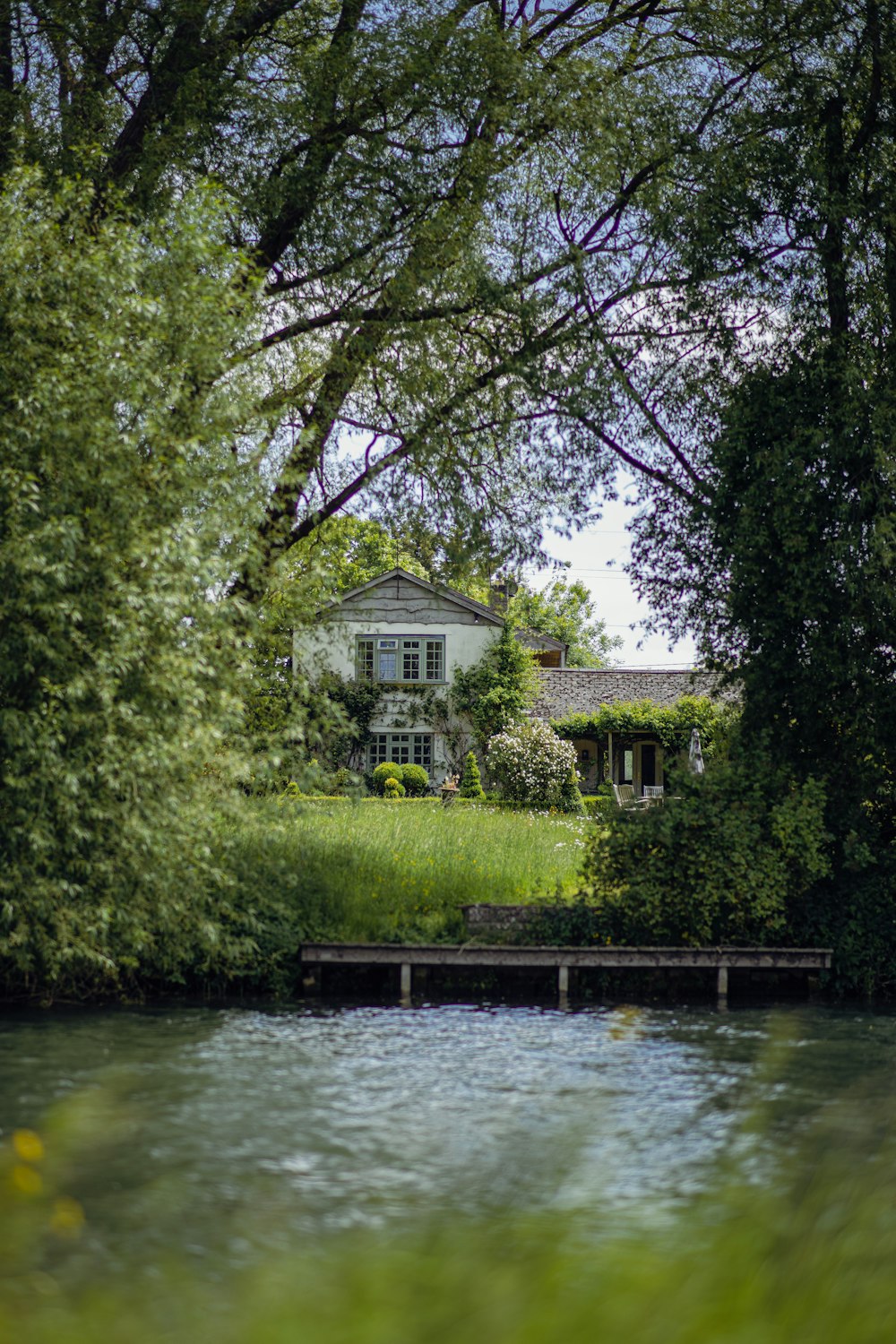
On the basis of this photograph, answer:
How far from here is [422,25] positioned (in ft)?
62.0

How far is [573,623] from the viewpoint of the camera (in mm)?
81000

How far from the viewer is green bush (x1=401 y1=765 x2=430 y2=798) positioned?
144 ft

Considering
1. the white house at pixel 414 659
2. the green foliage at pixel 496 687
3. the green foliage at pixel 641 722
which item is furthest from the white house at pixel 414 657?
the green foliage at pixel 641 722

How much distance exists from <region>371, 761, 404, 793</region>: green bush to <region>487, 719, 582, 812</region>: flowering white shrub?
3693 millimetres

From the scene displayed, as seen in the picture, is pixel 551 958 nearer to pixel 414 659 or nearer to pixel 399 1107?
pixel 399 1107

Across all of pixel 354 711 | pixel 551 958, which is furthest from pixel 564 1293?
pixel 354 711

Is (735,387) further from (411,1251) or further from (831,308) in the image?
(411,1251)

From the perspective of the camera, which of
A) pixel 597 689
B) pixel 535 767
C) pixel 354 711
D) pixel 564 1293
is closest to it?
pixel 564 1293

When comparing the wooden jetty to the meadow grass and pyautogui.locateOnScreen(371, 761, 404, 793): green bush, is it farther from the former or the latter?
pyautogui.locateOnScreen(371, 761, 404, 793): green bush

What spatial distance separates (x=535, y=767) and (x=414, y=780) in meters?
4.94

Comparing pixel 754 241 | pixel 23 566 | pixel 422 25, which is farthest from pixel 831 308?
pixel 23 566

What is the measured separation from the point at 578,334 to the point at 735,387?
2271mm

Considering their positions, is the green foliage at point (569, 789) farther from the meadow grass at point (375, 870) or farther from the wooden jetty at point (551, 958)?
the wooden jetty at point (551, 958)

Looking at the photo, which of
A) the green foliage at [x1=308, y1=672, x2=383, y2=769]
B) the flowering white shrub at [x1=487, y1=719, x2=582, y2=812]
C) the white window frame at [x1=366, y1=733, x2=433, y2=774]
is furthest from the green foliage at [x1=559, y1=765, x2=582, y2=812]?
the green foliage at [x1=308, y1=672, x2=383, y2=769]
